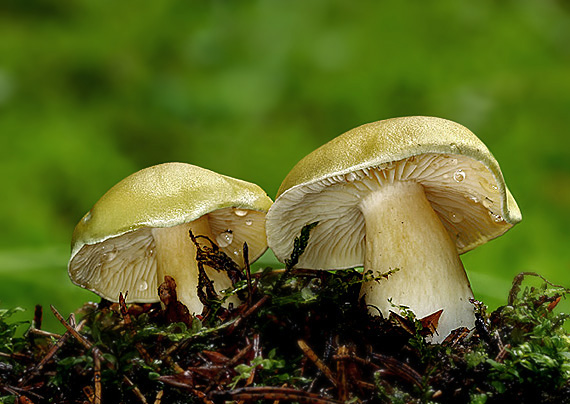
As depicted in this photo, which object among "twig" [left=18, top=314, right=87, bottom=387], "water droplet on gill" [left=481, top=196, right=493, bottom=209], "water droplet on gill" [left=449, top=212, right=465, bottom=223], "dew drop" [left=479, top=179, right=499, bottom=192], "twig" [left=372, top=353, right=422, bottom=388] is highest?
"dew drop" [left=479, top=179, right=499, bottom=192]

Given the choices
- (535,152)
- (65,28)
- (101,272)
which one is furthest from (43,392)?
(535,152)

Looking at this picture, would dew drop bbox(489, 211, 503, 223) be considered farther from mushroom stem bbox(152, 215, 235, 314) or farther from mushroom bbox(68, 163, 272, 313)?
mushroom stem bbox(152, 215, 235, 314)

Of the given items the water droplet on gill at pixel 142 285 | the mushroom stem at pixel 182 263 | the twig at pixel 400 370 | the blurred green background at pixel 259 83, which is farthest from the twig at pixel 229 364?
the blurred green background at pixel 259 83

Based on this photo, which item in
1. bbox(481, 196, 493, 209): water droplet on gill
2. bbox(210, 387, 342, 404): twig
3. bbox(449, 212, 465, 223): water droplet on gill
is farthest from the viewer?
bbox(449, 212, 465, 223): water droplet on gill

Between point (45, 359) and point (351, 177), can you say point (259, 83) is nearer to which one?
point (351, 177)

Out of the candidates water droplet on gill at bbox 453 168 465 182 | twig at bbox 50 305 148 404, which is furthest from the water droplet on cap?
twig at bbox 50 305 148 404

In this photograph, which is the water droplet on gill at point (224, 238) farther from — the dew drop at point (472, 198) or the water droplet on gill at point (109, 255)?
the dew drop at point (472, 198)
